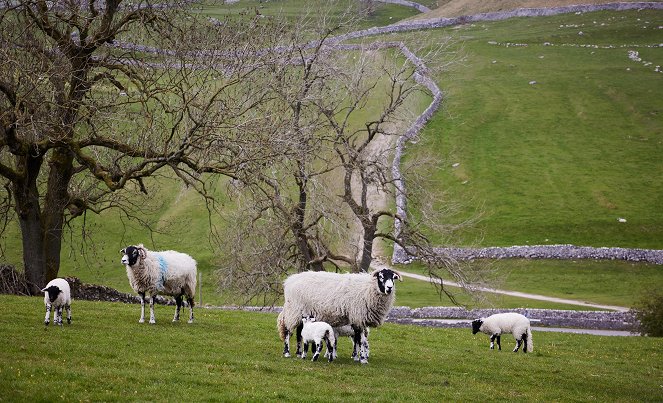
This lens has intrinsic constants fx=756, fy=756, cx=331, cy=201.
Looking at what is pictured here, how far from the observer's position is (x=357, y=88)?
31.7 metres

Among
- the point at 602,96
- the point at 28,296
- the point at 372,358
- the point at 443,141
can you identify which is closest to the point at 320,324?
the point at 372,358

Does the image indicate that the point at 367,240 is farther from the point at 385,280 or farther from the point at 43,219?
the point at 385,280

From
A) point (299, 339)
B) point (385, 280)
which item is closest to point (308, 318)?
point (299, 339)

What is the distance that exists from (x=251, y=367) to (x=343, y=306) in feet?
9.40

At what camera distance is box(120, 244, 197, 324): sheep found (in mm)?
20547

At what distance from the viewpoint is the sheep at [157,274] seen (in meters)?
20.5

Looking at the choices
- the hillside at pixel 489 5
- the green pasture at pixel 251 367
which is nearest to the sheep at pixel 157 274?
the green pasture at pixel 251 367

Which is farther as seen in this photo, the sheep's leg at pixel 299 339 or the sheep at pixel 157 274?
the sheep at pixel 157 274

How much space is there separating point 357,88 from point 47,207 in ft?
43.2

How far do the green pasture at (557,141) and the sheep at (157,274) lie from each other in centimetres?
2944

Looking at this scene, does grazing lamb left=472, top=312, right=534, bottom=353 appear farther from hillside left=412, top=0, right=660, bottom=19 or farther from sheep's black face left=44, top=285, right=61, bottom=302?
hillside left=412, top=0, right=660, bottom=19

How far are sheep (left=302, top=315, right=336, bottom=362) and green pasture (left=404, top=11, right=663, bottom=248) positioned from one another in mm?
32372

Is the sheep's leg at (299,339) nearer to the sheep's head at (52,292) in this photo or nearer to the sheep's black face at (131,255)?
the sheep's black face at (131,255)

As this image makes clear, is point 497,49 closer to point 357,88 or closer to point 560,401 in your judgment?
point 357,88
